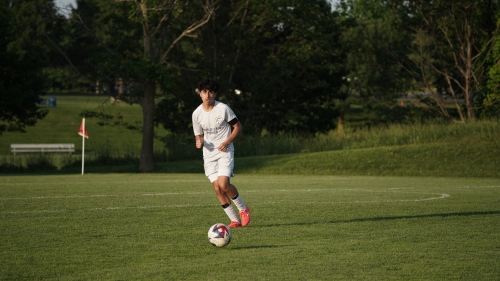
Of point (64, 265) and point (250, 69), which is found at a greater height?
point (250, 69)

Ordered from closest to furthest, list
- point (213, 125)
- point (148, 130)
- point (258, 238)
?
point (258, 238) < point (213, 125) < point (148, 130)

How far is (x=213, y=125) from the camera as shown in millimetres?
11688

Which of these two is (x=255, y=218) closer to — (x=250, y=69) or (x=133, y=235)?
(x=133, y=235)

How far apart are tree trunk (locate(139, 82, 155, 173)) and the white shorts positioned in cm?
2379

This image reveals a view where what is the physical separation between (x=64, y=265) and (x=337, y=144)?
28.8m

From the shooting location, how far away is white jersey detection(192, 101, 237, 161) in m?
11.6

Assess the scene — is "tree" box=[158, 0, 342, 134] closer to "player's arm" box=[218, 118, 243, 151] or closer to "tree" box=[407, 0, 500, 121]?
"tree" box=[407, 0, 500, 121]

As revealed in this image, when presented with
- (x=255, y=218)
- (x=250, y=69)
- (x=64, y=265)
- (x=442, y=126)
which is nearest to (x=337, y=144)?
(x=442, y=126)

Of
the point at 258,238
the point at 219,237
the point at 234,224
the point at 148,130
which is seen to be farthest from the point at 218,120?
the point at 148,130

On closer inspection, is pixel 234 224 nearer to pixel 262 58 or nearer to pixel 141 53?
pixel 141 53

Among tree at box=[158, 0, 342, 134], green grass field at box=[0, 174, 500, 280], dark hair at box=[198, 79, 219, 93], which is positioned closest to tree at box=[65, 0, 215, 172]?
tree at box=[158, 0, 342, 134]

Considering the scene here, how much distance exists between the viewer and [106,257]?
352 inches

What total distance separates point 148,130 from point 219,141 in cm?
2500

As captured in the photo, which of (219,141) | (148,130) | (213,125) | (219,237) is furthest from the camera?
(148,130)
